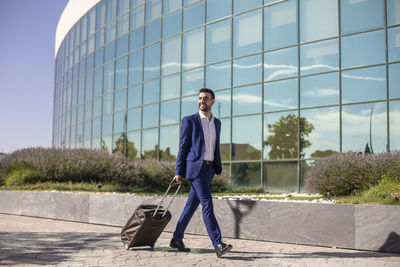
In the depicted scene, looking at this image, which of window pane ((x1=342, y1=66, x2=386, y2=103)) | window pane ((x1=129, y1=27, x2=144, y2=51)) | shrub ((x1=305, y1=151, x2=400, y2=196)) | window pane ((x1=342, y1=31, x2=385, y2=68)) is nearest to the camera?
shrub ((x1=305, y1=151, x2=400, y2=196))

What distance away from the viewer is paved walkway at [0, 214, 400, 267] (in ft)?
18.0

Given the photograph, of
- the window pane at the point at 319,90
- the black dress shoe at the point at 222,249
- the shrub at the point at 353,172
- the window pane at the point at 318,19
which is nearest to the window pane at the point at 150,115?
the window pane at the point at 319,90

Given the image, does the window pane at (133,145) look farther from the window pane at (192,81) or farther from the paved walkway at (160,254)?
the paved walkway at (160,254)

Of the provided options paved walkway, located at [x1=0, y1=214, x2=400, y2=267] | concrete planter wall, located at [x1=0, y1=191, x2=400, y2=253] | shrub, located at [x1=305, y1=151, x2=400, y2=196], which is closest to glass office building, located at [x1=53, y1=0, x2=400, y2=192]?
shrub, located at [x1=305, y1=151, x2=400, y2=196]

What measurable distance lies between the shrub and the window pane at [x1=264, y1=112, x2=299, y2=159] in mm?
6765

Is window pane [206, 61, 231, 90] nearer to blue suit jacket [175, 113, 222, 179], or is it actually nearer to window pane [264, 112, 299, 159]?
window pane [264, 112, 299, 159]

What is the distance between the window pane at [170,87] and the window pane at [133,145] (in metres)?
2.98

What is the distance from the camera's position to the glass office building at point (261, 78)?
1485 cm

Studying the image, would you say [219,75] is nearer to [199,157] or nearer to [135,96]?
[135,96]

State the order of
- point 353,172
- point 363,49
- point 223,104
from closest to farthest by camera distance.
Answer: point 353,172
point 363,49
point 223,104

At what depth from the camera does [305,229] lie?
6.80 meters

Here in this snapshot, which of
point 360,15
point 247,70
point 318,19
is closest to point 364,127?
point 360,15

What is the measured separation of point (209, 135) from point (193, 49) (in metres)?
14.7

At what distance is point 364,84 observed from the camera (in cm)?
1491
